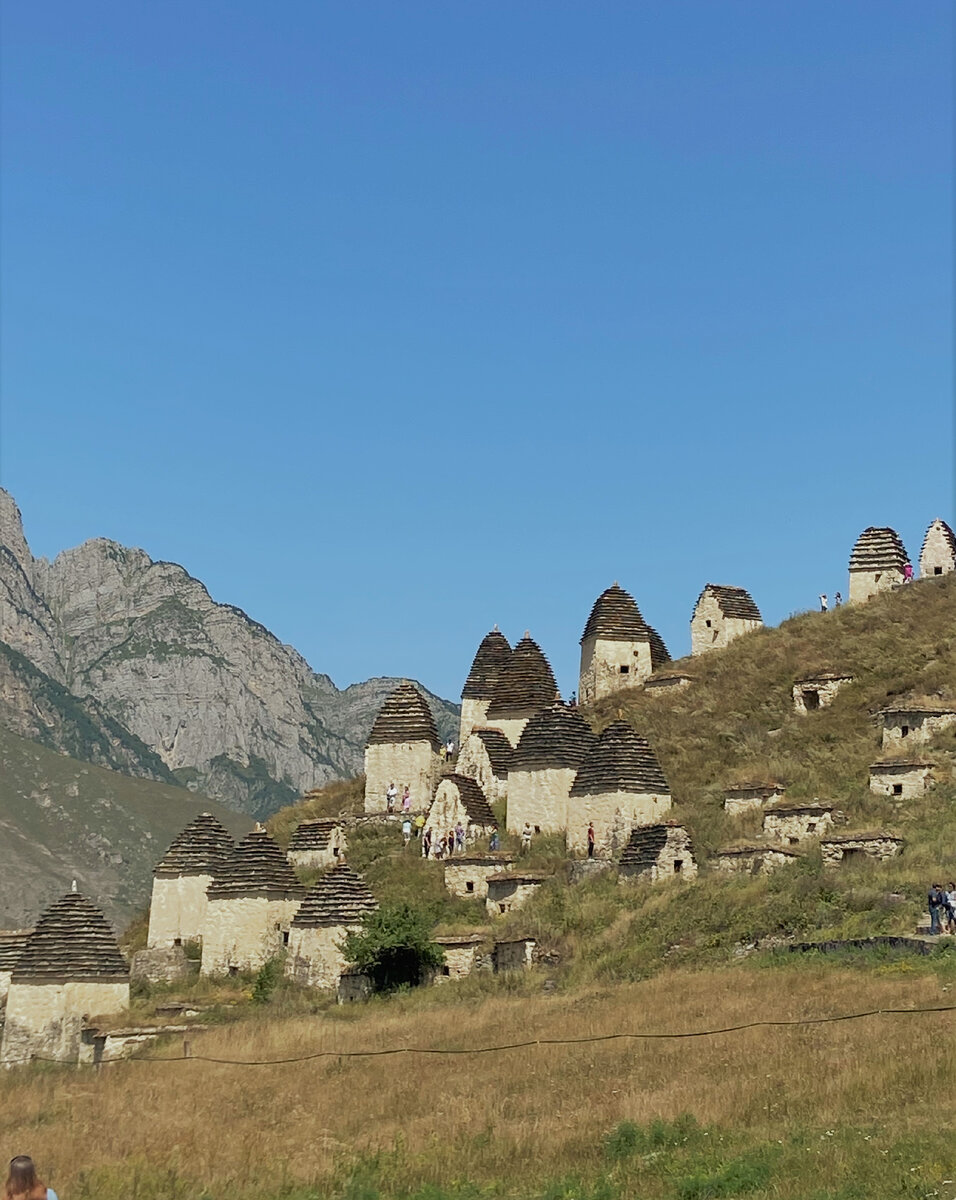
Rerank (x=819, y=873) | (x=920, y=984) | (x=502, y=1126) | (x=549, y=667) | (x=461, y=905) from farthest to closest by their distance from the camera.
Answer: (x=549, y=667), (x=461, y=905), (x=819, y=873), (x=920, y=984), (x=502, y=1126)

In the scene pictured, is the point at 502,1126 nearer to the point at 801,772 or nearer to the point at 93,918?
the point at 93,918

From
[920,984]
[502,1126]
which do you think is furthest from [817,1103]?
[920,984]

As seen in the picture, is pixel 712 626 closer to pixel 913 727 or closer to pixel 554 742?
pixel 913 727

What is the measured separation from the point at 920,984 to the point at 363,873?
22.0 meters

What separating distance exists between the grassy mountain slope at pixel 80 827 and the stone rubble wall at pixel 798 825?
8429cm

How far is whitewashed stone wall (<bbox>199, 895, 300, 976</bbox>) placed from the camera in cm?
4450

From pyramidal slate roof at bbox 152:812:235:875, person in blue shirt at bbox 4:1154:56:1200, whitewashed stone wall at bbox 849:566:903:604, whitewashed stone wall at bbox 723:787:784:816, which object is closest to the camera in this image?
person in blue shirt at bbox 4:1154:56:1200

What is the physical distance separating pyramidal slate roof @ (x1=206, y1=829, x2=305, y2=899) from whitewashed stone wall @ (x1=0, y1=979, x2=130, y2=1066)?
4.49 meters

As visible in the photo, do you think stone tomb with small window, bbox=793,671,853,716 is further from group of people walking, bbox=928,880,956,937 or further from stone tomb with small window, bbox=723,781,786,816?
group of people walking, bbox=928,880,956,937

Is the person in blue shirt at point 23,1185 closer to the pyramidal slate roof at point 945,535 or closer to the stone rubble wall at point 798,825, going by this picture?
the stone rubble wall at point 798,825

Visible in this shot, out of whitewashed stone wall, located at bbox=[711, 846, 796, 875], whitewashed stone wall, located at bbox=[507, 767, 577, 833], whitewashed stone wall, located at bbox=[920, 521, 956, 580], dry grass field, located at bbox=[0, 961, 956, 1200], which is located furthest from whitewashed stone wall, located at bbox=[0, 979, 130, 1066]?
whitewashed stone wall, located at bbox=[920, 521, 956, 580]

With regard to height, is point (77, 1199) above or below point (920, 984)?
below

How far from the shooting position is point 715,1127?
22047 mm

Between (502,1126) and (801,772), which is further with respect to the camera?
(801,772)
